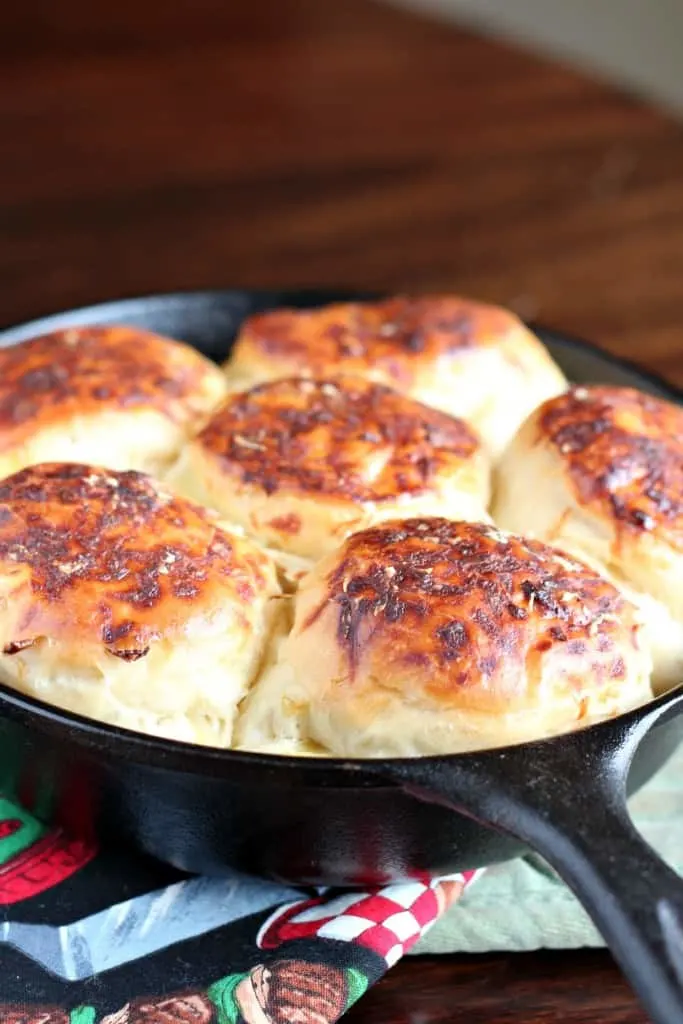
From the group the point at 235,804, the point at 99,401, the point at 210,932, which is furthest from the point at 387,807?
the point at 99,401

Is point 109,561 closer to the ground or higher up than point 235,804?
higher up

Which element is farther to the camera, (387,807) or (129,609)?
(129,609)

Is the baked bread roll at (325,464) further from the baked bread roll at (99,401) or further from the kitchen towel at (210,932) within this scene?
the kitchen towel at (210,932)

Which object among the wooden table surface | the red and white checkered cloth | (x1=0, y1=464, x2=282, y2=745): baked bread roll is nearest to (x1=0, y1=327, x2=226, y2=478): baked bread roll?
(x1=0, y1=464, x2=282, y2=745): baked bread roll

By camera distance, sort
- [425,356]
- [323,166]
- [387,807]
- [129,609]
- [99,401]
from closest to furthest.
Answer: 1. [387,807]
2. [129,609]
3. [99,401]
4. [425,356]
5. [323,166]

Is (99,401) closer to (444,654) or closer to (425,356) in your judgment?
(425,356)

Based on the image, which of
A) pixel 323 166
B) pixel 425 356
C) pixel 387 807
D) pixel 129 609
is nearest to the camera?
pixel 387 807

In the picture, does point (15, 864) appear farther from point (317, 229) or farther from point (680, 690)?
point (317, 229)
